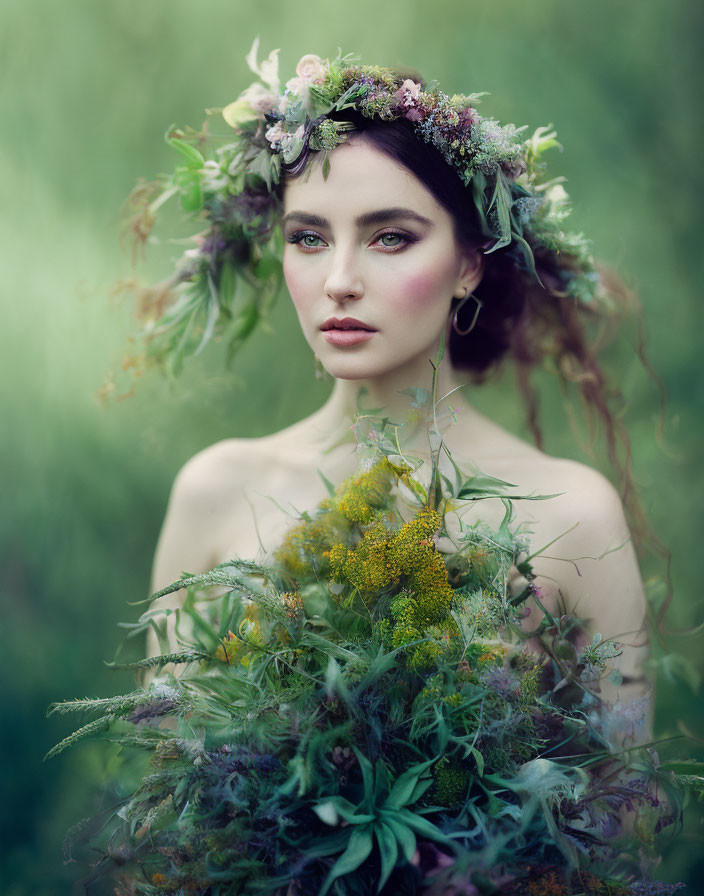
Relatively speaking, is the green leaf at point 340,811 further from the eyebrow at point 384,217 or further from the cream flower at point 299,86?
the cream flower at point 299,86

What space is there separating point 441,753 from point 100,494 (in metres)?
1.55

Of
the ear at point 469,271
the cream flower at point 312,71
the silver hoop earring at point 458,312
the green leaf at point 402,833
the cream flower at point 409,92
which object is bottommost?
the green leaf at point 402,833

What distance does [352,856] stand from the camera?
0.99 m

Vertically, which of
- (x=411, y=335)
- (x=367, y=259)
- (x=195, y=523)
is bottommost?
(x=195, y=523)

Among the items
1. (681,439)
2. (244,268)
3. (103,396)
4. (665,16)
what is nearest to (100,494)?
(103,396)

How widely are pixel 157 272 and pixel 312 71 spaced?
1.02 metres

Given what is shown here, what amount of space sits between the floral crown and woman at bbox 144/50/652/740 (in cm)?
2

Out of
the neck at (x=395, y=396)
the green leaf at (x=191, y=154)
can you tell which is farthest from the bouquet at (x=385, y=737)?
the green leaf at (x=191, y=154)

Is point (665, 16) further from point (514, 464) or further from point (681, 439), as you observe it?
point (514, 464)

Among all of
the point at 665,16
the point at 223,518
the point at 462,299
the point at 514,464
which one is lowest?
the point at 223,518

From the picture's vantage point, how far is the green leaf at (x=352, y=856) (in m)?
0.98

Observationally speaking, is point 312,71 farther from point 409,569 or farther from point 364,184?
point 409,569

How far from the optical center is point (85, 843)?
3.81ft

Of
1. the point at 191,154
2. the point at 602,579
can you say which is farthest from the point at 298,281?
the point at 602,579
